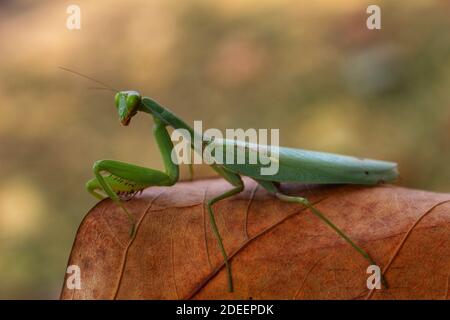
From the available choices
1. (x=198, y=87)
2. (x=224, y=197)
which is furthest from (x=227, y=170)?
(x=198, y=87)

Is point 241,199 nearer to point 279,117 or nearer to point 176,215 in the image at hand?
point 176,215

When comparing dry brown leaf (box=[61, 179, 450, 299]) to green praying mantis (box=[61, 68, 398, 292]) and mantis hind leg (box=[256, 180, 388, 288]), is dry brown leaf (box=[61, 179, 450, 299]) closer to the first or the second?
mantis hind leg (box=[256, 180, 388, 288])

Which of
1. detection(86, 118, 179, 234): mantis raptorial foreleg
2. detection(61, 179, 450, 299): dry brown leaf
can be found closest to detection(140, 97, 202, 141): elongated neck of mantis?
detection(86, 118, 179, 234): mantis raptorial foreleg

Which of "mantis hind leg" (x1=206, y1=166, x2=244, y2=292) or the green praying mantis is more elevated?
the green praying mantis

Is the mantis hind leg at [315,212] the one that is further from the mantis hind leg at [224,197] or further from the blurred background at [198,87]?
the blurred background at [198,87]

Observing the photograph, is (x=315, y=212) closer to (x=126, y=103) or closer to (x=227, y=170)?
(x=227, y=170)
